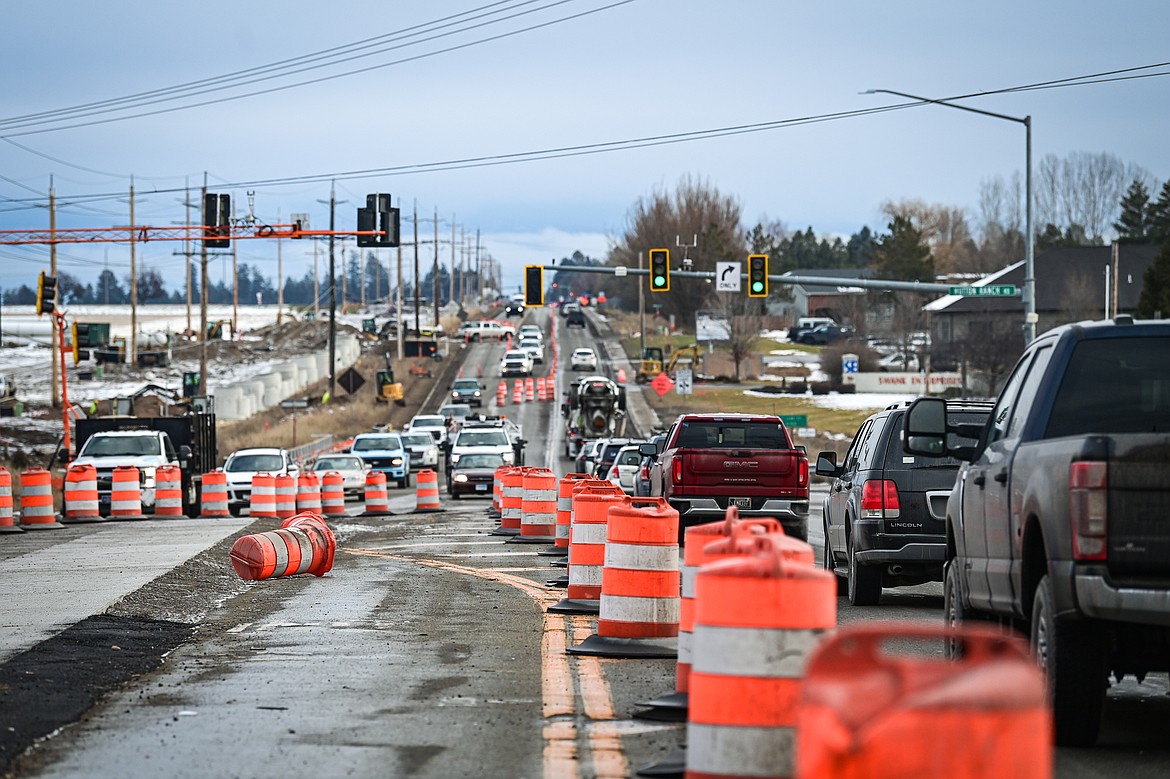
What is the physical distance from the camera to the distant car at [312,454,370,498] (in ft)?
135

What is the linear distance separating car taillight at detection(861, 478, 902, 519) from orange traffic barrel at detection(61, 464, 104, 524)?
1903 cm

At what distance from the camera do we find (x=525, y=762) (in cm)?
737

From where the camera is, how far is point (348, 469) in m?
41.7

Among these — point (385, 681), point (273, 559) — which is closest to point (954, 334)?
point (273, 559)

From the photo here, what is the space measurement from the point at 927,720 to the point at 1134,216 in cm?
13044

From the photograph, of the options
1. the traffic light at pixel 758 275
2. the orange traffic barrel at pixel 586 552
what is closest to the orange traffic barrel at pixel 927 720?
the orange traffic barrel at pixel 586 552

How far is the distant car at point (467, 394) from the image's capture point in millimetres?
85750

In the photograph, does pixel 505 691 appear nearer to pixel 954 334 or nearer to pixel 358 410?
pixel 358 410

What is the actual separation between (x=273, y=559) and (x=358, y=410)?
6752 centimetres

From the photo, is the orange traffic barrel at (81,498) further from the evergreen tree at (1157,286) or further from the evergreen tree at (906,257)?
the evergreen tree at (906,257)

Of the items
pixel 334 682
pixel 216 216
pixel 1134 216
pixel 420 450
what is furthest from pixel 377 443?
pixel 1134 216

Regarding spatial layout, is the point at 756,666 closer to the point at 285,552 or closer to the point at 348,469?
the point at 285,552

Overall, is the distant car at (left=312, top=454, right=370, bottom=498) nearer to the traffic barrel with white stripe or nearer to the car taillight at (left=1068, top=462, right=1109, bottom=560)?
the traffic barrel with white stripe

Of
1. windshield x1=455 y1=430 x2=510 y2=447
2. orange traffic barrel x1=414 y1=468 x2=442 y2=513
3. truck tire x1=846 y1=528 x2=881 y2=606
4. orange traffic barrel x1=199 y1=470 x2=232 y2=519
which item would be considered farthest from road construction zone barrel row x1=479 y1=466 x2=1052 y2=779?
windshield x1=455 y1=430 x2=510 y2=447
